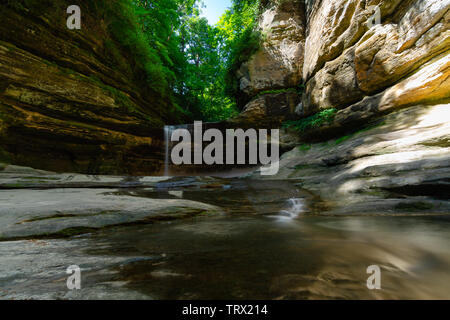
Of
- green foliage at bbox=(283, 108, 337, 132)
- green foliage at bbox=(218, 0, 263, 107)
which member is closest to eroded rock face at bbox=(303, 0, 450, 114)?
green foliage at bbox=(283, 108, 337, 132)

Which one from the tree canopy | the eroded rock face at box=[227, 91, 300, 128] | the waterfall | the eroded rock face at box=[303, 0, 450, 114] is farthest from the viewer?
the tree canopy

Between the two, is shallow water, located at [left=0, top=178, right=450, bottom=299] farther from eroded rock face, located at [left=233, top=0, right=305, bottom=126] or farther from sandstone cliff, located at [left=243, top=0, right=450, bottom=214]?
eroded rock face, located at [left=233, top=0, right=305, bottom=126]

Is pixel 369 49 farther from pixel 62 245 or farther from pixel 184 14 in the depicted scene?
pixel 184 14

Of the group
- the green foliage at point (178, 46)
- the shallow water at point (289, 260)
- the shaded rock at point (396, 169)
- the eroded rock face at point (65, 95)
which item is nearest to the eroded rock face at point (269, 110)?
the green foliage at point (178, 46)

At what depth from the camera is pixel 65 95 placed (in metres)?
6.41

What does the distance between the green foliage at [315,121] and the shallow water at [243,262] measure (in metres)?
7.21

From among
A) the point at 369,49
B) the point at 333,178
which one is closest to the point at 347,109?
the point at 369,49

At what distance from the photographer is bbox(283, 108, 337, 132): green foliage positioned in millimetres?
8523

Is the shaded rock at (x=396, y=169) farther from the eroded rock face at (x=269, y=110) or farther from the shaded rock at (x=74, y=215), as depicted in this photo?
the eroded rock face at (x=269, y=110)

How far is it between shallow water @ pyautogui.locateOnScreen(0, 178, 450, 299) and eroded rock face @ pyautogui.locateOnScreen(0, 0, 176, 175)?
6.64 m

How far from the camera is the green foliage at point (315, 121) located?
852cm

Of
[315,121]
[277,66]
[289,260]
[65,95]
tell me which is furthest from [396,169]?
[277,66]

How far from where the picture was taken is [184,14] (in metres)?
17.8
